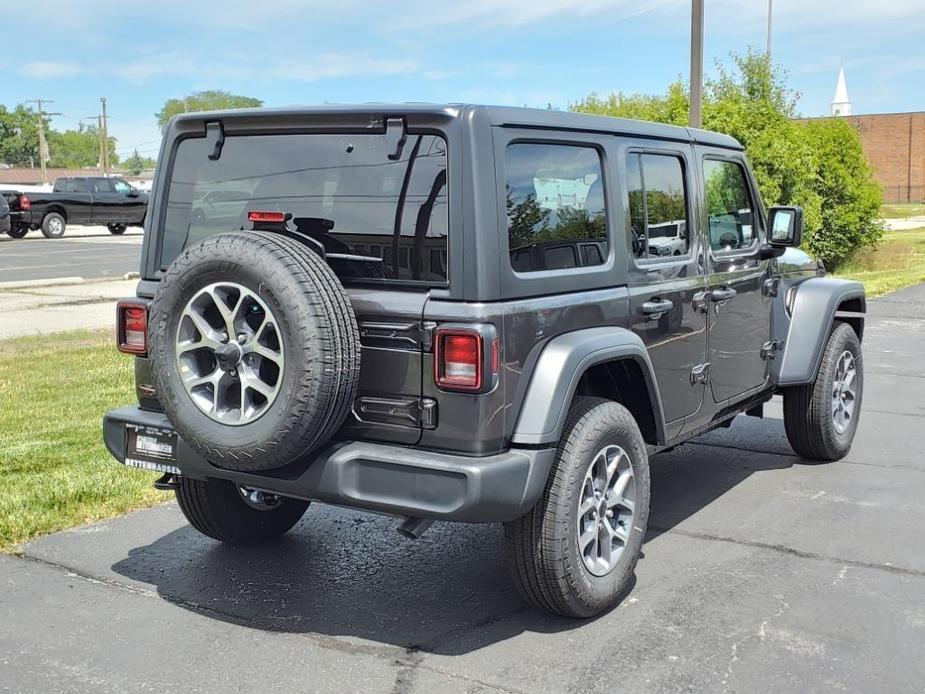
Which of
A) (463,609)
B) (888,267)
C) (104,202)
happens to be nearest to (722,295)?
(463,609)

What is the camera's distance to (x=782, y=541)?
5.04 meters

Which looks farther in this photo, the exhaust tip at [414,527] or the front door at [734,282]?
the front door at [734,282]

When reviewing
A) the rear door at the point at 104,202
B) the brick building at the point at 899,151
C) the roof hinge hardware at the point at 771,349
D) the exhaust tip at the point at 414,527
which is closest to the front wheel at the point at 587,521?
the exhaust tip at the point at 414,527

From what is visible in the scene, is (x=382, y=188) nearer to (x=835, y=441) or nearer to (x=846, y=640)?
(x=846, y=640)

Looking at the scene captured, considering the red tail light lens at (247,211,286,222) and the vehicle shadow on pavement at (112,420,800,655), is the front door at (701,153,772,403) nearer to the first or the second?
the vehicle shadow on pavement at (112,420,800,655)

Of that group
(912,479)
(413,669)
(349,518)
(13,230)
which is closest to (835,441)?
(912,479)

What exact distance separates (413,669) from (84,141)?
188763 millimetres

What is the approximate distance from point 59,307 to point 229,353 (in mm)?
11620

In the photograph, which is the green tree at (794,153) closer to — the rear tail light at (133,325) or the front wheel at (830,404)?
the front wheel at (830,404)

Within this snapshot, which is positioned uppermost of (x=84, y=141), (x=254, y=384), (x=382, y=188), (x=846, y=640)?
(x=84, y=141)

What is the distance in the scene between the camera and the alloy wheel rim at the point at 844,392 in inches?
255

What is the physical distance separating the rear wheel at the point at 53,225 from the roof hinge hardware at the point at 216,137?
100 ft

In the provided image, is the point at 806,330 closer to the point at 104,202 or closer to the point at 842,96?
the point at 104,202

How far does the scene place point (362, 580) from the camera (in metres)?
4.58
